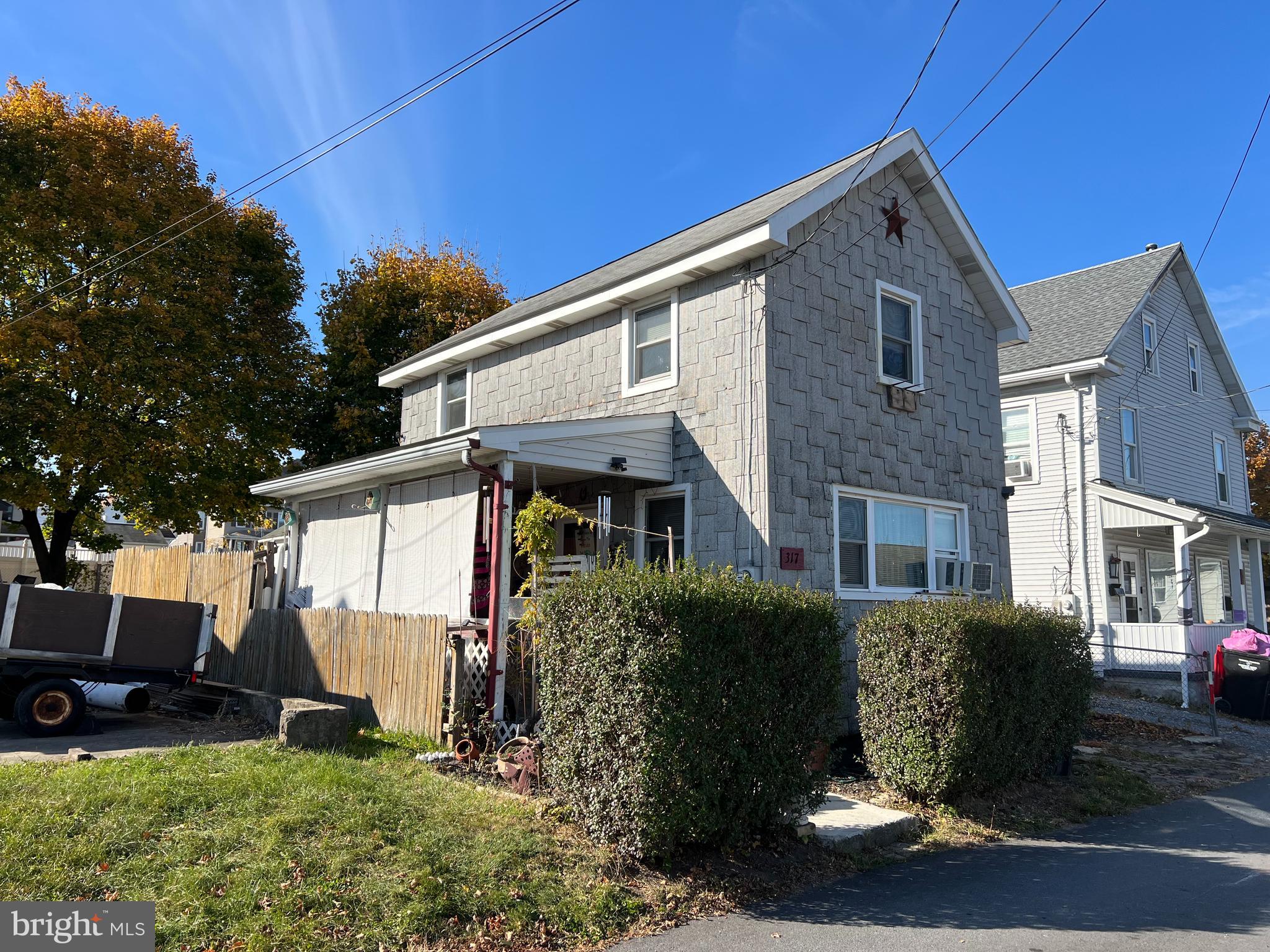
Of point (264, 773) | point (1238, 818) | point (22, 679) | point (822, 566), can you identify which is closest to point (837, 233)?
point (822, 566)

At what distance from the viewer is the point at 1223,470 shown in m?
24.6

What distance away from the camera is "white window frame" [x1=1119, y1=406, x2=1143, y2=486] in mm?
Result: 20311

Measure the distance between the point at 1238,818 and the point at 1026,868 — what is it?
11.0 ft

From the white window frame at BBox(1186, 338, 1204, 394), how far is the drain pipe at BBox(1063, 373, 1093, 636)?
6.36 metres

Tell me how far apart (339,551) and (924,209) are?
9.96m

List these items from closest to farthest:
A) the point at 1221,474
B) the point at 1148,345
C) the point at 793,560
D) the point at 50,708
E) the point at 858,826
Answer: the point at 858,826
the point at 50,708
the point at 793,560
the point at 1148,345
the point at 1221,474

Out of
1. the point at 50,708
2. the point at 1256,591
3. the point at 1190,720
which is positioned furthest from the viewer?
the point at 1256,591

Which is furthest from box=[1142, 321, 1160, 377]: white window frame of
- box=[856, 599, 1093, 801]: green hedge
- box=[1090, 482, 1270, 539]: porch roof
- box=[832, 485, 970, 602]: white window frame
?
box=[856, 599, 1093, 801]: green hedge

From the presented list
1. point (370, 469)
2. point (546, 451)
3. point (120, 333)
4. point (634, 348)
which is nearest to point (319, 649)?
point (370, 469)

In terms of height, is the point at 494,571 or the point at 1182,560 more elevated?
the point at 1182,560

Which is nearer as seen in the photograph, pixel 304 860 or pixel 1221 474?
pixel 304 860

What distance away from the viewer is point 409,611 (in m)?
11.3

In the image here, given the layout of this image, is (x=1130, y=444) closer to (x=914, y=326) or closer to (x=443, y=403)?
(x=914, y=326)

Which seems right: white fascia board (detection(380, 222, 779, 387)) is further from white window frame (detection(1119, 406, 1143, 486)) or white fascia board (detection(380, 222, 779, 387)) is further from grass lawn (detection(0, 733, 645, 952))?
white window frame (detection(1119, 406, 1143, 486))
